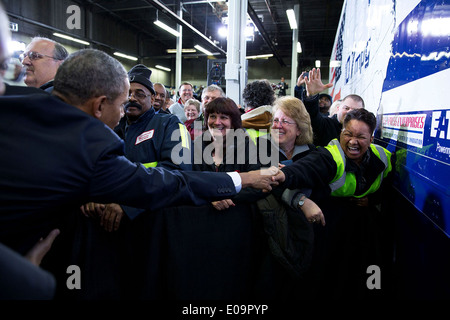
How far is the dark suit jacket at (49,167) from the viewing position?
92cm

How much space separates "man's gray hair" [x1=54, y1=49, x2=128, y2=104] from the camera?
116 cm

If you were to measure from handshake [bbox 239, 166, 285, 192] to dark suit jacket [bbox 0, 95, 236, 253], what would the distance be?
22.0 inches

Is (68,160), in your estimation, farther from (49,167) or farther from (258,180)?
(258,180)

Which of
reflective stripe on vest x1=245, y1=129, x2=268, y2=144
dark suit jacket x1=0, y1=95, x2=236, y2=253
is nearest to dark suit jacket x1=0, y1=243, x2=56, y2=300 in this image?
dark suit jacket x1=0, y1=95, x2=236, y2=253

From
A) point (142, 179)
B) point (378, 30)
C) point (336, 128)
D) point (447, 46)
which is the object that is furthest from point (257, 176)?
point (378, 30)

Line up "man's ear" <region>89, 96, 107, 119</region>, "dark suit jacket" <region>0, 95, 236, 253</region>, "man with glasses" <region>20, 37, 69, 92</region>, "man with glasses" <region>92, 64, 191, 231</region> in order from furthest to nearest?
"man with glasses" <region>20, 37, 69, 92</region>
"man with glasses" <region>92, 64, 191, 231</region>
"man's ear" <region>89, 96, 107, 119</region>
"dark suit jacket" <region>0, 95, 236, 253</region>

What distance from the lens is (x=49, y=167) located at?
3.10ft

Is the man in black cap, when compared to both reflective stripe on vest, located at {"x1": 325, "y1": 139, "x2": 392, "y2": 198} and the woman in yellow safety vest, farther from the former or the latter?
reflective stripe on vest, located at {"x1": 325, "y1": 139, "x2": 392, "y2": 198}

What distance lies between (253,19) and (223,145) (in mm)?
9623

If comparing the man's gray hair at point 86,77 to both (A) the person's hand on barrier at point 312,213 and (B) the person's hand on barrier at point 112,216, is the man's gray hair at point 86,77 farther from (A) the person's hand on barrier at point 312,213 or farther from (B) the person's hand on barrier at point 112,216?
(A) the person's hand on barrier at point 312,213

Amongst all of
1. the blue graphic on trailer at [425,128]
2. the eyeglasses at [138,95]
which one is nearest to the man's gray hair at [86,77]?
the eyeglasses at [138,95]

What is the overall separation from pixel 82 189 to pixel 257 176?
83 cm

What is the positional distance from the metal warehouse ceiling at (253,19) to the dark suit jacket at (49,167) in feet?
24.2

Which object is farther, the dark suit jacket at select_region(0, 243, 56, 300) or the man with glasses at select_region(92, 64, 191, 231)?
the man with glasses at select_region(92, 64, 191, 231)
